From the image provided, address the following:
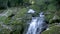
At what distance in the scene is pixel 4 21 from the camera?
49.6 feet

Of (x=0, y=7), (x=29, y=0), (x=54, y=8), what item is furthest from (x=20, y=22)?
(x=29, y=0)

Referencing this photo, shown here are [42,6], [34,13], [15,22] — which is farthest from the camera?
[42,6]

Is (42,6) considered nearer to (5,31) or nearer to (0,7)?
(0,7)

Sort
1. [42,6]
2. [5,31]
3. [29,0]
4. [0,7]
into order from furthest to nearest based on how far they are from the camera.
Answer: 1. [29,0]
2. [0,7]
3. [42,6]
4. [5,31]

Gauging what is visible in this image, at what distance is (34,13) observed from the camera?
17.8m

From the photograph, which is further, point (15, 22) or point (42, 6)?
point (42, 6)

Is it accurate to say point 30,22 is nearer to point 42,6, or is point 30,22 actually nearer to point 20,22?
point 20,22

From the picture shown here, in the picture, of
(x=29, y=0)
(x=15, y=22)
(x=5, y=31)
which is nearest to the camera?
(x=5, y=31)

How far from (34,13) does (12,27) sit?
14.6 ft

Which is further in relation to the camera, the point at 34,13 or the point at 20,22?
the point at 34,13

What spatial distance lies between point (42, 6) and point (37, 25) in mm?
6474

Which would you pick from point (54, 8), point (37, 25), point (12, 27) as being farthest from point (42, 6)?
point (12, 27)

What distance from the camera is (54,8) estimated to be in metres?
18.8

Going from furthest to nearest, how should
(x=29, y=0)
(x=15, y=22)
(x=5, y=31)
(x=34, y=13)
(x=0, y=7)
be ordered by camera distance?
(x=29, y=0) → (x=0, y=7) → (x=34, y=13) → (x=15, y=22) → (x=5, y=31)
